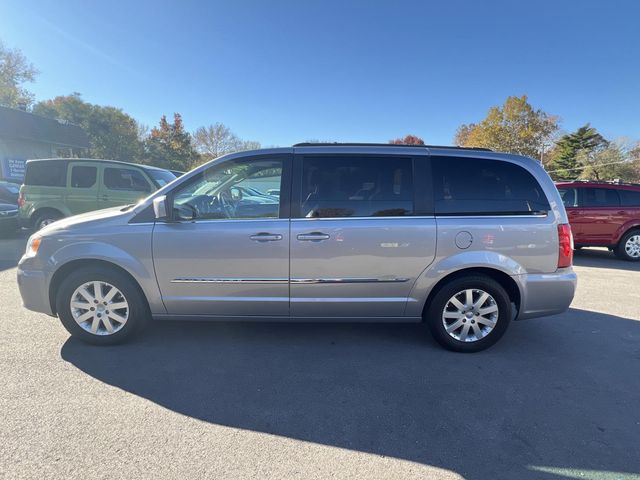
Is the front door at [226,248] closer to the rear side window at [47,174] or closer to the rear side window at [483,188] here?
the rear side window at [483,188]

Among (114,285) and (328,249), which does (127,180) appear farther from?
(328,249)

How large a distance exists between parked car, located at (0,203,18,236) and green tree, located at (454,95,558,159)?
125 feet

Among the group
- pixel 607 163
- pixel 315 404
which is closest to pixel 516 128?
pixel 607 163

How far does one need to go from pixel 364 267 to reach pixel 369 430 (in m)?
1.39

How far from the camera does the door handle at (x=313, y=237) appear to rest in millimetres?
3324

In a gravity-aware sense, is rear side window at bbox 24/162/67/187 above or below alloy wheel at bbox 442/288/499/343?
above

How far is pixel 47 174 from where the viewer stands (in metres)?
8.45

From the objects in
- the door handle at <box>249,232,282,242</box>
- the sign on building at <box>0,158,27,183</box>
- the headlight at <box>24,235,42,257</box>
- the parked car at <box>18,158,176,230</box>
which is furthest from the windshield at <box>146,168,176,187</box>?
the sign on building at <box>0,158,27,183</box>

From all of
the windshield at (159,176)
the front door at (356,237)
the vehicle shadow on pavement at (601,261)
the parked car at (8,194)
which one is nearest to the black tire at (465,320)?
the front door at (356,237)

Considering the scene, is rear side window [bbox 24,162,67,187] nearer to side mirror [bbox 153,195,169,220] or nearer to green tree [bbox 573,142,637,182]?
side mirror [bbox 153,195,169,220]

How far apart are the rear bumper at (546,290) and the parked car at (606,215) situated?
6067mm

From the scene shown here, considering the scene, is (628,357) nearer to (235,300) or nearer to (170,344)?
(235,300)

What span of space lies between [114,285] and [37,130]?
93.0 ft

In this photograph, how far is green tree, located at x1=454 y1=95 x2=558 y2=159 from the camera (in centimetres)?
3641
